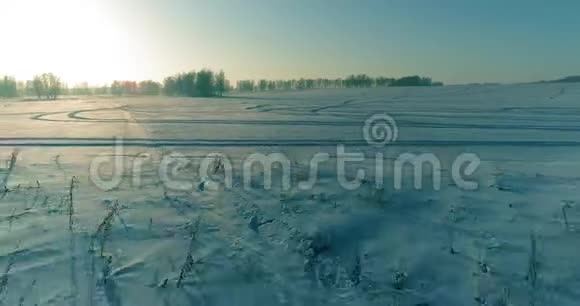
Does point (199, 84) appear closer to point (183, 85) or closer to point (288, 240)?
point (183, 85)

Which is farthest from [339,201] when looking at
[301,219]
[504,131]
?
[504,131]

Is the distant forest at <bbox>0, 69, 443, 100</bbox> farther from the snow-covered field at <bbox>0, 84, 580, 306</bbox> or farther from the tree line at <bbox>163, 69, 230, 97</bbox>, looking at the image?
the snow-covered field at <bbox>0, 84, 580, 306</bbox>

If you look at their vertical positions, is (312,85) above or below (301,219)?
above

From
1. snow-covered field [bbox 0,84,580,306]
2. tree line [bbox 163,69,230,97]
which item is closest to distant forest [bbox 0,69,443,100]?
tree line [bbox 163,69,230,97]

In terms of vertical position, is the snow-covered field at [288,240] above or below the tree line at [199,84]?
below

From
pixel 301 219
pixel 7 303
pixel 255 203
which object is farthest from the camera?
pixel 255 203

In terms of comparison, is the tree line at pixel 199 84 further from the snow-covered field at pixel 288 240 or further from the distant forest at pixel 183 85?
the snow-covered field at pixel 288 240

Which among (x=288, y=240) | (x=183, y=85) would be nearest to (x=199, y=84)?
(x=183, y=85)

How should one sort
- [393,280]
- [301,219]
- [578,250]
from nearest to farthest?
1. [393,280]
2. [578,250]
3. [301,219]

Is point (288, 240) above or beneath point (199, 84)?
beneath

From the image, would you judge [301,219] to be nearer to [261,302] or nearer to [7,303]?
[261,302]

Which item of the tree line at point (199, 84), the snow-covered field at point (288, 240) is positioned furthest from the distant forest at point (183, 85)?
the snow-covered field at point (288, 240)
